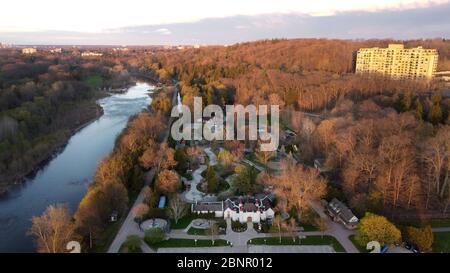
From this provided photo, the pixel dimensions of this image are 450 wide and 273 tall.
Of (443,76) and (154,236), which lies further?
(443,76)

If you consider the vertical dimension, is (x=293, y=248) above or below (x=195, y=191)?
below

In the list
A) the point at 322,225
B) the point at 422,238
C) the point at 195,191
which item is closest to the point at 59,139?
the point at 195,191

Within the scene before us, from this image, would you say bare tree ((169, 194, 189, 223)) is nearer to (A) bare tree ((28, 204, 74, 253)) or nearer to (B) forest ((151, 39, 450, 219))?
(A) bare tree ((28, 204, 74, 253))

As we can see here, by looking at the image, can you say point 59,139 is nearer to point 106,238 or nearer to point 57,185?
point 57,185

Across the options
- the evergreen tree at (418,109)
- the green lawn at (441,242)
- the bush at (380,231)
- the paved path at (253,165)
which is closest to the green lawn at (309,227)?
the bush at (380,231)

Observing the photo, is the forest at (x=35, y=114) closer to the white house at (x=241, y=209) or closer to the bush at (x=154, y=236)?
the bush at (x=154, y=236)

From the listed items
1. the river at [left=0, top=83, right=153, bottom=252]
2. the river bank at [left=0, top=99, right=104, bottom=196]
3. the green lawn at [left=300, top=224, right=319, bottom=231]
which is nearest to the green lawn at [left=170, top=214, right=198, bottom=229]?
the green lawn at [left=300, top=224, right=319, bottom=231]
